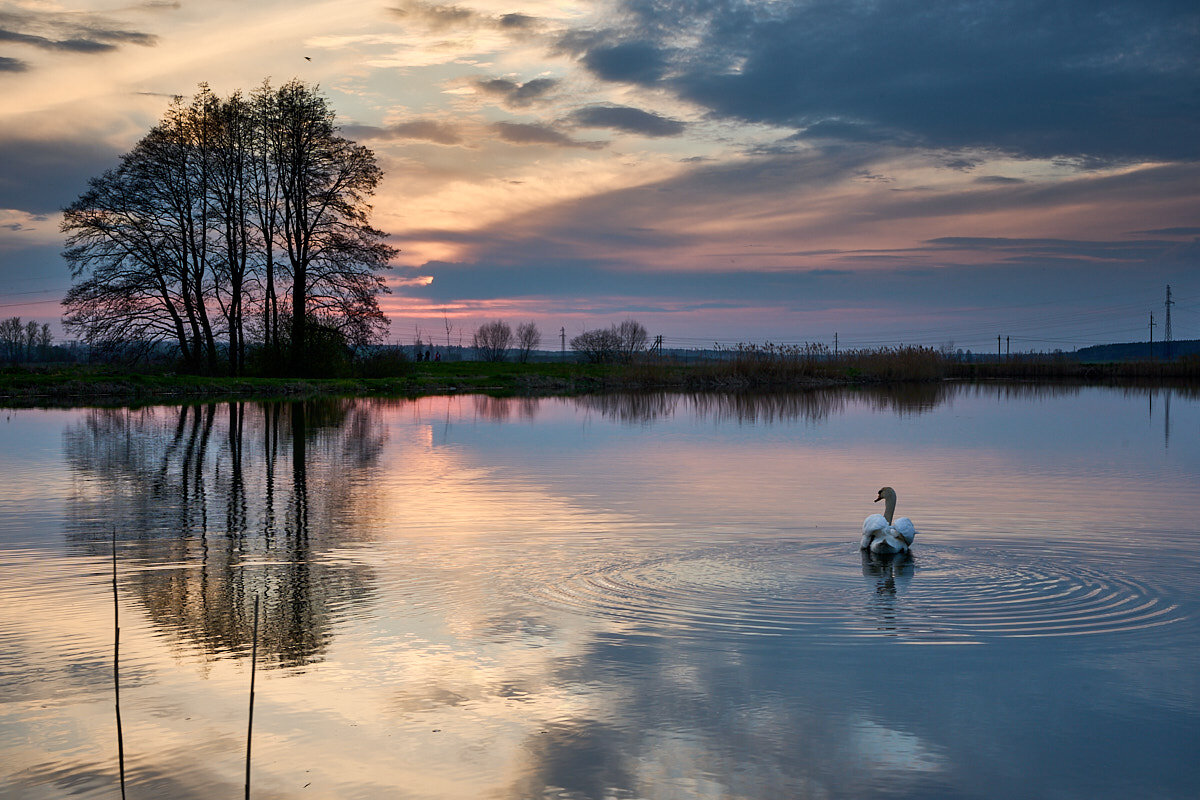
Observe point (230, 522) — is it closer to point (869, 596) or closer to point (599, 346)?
point (869, 596)

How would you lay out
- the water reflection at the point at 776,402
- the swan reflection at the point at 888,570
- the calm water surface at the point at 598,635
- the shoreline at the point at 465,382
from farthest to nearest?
the shoreline at the point at 465,382
the water reflection at the point at 776,402
the swan reflection at the point at 888,570
the calm water surface at the point at 598,635

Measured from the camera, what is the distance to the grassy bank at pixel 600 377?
38625 millimetres

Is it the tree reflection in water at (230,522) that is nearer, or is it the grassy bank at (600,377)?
the tree reflection in water at (230,522)

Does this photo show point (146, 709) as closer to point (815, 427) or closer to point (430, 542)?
point (430, 542)

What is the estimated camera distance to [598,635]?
708cm

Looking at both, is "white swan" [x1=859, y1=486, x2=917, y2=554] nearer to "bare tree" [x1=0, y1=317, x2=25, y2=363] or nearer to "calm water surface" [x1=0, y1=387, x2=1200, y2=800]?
"calm water surface" [x1=0, y1=387, x2=1200, y2=800]

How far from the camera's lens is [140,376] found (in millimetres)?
39375

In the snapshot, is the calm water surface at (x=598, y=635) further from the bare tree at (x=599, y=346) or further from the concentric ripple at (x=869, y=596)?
the bare tree at (x=599, y=346)

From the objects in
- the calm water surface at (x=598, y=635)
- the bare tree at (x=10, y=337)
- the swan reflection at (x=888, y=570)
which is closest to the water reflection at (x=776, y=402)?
the calm water surface at (x=598, y=635)

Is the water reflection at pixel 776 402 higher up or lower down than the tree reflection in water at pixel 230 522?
higher up

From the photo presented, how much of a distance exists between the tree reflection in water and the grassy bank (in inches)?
613

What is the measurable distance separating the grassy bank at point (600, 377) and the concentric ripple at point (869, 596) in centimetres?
3149

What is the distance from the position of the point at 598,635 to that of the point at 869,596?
246cm

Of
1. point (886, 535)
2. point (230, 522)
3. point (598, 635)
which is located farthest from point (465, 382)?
point (598, 635)
